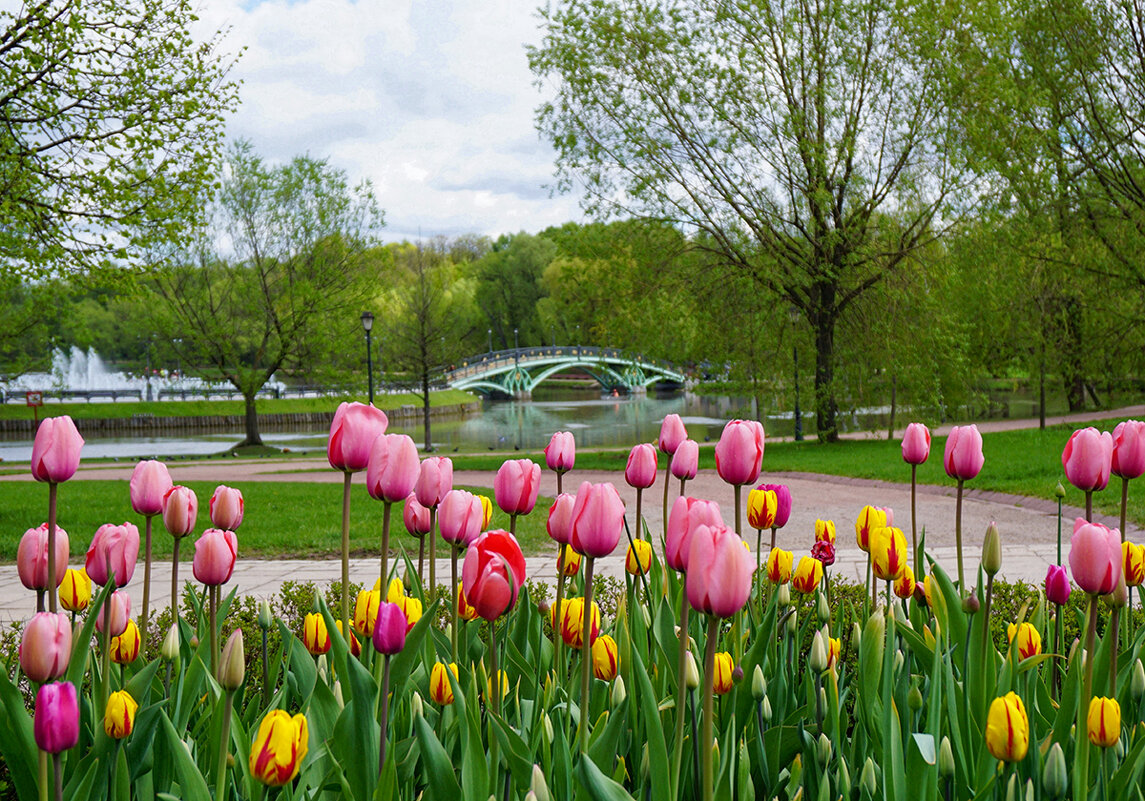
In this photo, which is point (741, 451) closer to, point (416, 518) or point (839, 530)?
point (416, 518)

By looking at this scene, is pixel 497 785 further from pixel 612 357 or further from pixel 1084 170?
pixel 612 357

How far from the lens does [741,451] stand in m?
1.86

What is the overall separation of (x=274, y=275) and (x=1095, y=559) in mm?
29051

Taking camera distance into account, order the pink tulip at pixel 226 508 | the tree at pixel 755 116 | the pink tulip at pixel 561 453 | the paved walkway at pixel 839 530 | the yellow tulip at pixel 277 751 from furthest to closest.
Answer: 1. the tree at pixel 755 116
2. the paved walkway at pixel 839 530
3. the pink tulip at pixel 561 453
4. the pink tulip at pixel 226 508
5. the yellow tulip at pixel 277 751

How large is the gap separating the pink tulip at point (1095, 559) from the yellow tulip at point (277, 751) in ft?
3.95

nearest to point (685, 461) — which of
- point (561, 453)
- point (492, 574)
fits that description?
point (561, 453)

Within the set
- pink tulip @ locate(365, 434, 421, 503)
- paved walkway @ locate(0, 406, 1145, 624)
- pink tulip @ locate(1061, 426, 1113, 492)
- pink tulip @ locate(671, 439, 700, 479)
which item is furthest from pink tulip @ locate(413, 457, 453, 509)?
paved walkway @ locate(0, 406, 1145, 624)

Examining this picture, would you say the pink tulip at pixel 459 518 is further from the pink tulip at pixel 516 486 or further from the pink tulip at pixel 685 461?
the pink tulip at pixel 685 461

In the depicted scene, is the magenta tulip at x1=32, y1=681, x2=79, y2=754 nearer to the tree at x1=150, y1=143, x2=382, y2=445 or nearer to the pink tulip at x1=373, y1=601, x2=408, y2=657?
the pink tulip at x1=373, y1=601, x2=408, y2=657

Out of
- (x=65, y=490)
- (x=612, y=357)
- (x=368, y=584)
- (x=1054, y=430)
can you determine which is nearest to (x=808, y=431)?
(x=1054, y=430)

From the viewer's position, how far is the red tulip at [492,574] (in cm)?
146

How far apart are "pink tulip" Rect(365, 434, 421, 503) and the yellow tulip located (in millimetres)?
470

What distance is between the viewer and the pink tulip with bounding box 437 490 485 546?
5.84 feet

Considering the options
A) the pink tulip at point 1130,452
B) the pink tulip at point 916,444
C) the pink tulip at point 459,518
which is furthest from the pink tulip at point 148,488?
the pink tulip at point 1130,452
